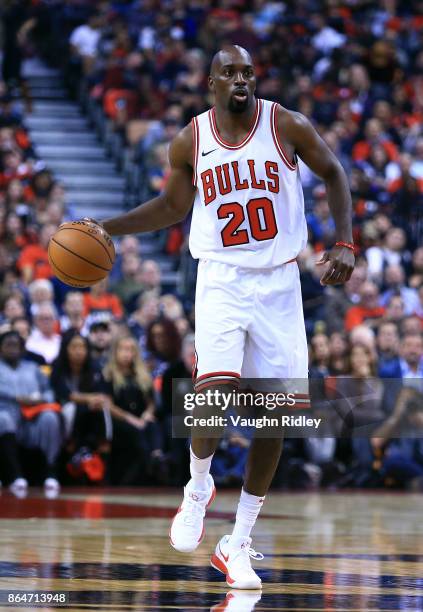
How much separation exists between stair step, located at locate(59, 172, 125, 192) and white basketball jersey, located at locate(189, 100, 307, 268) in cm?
1129

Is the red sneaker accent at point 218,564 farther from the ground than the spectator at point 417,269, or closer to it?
closer to it

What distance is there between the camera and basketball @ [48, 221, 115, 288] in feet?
19.0

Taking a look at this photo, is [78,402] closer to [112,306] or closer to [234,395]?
[112,306]

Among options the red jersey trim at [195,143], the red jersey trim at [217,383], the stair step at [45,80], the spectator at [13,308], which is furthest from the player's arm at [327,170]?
the stair step at [45,80]

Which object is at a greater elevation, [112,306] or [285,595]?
[112,306]

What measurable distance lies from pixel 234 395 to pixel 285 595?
40.3 inches

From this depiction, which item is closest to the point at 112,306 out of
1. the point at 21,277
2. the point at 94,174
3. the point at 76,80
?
the point at 21,277

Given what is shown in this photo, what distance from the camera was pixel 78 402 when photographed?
37.2 ft

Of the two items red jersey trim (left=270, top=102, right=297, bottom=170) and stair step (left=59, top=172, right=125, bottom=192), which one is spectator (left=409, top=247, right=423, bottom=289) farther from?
red jersey trim (left=270, top=102, right=297, bottom=170)

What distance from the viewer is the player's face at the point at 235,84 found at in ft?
18.4

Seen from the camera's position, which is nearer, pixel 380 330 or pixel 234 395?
pixel 234 395

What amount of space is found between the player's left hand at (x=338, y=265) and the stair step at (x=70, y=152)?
12.0 meters

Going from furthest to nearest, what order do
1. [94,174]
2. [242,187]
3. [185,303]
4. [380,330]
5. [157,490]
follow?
1. [94,174]
2. [185,303]
3. [380,330]
4. [157,490]
5. [242,187]

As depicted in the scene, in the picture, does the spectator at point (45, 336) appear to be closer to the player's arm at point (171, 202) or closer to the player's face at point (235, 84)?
the player's arm at point (171, 202)
